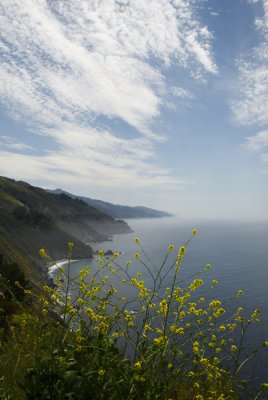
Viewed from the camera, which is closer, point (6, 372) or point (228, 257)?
point (6, 372)

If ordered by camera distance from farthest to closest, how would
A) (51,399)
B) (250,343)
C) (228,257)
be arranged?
(228,257), (250,343), (51,399)

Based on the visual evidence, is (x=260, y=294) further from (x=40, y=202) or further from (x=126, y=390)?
(x=40, y=202)

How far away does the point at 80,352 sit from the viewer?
554 cm

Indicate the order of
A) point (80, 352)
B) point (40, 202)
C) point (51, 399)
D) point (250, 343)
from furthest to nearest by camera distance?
point (40, 202)
point (250, 343)
point (80, 352)
point (51, 399)

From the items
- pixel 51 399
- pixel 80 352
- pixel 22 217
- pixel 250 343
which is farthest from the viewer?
pixel 22 217

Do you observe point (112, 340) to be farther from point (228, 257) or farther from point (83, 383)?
point (228, 257)

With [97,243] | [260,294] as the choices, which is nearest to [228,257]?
[260,294]

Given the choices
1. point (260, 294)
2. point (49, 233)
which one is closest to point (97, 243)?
point (49, 233)

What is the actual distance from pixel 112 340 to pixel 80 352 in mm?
733

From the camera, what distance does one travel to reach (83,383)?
5.09 m

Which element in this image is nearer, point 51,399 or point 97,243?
point 51,399

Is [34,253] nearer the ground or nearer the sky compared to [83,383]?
nearer the ground

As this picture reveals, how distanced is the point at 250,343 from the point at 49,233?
92887mm

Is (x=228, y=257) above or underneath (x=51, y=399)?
underneath
